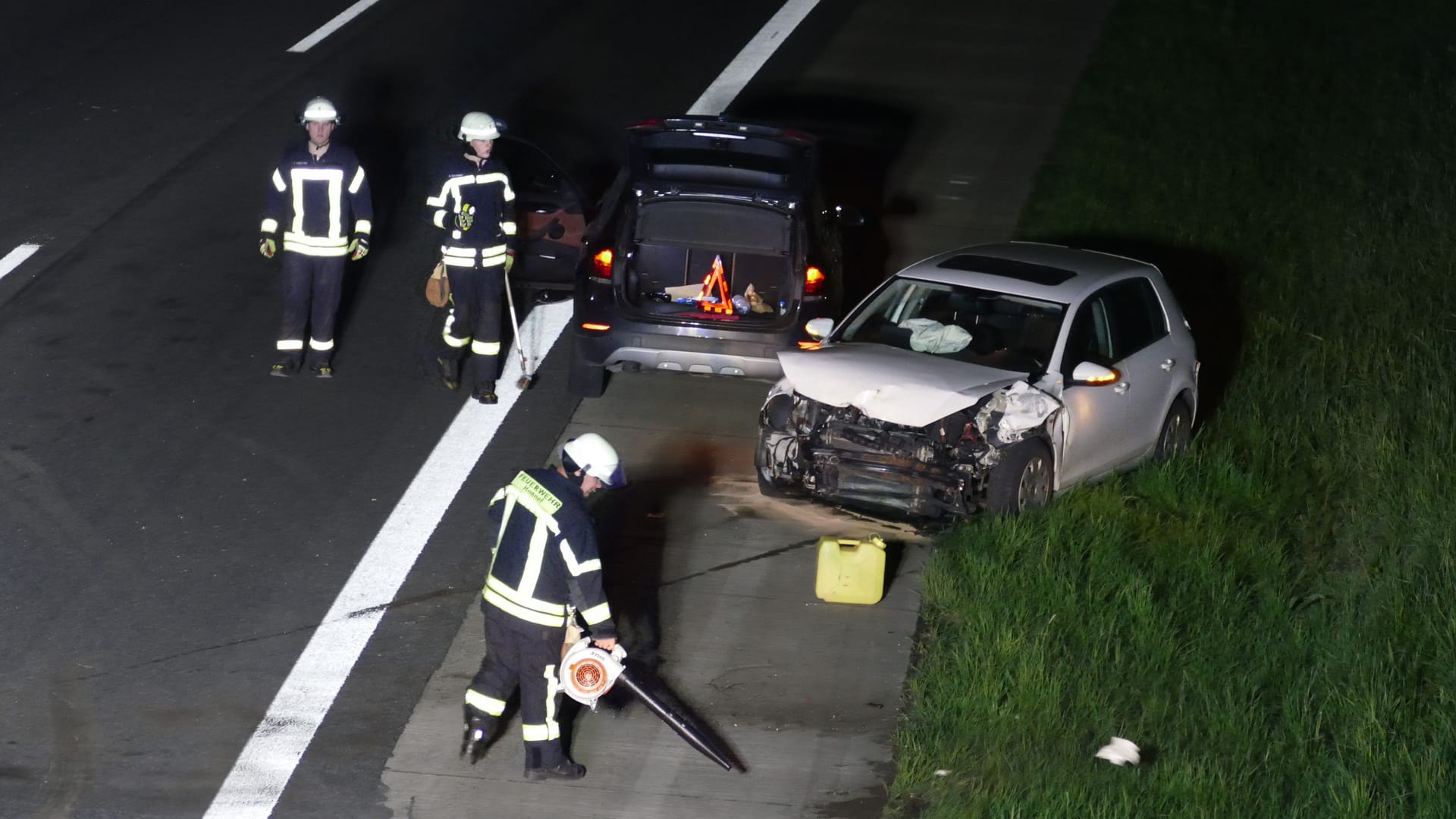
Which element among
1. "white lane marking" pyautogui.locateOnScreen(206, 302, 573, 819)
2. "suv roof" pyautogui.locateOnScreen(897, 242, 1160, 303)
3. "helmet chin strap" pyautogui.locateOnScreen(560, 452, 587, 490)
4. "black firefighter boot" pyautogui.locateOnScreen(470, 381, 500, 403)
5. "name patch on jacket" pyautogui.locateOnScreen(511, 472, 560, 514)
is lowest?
"white lane marking" pyautogui.locateOnScreen(206, 302, 573, 819)

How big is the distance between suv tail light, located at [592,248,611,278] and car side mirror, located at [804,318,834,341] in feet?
5.23

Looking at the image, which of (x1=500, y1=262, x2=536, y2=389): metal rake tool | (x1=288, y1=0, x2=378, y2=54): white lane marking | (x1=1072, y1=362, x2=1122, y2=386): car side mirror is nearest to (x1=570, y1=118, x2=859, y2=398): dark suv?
(x1=500, y1=262, x2=536, y2=389): metal rake tool

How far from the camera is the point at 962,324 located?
12.1 meters

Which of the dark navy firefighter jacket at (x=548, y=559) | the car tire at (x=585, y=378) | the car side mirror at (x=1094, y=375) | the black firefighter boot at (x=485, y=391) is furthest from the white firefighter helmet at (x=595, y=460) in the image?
the black firefighter boot at (x=485, y=391)

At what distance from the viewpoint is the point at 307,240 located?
1330 centimetres

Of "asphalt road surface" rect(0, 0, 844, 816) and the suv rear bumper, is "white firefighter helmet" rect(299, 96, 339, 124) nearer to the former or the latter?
"asphalt road surface" rect(0, 0, 844, 816)

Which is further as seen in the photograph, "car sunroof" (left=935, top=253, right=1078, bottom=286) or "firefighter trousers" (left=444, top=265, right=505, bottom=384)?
"firefighter trousers" (left=444, top=265, right=505, bottom=384)

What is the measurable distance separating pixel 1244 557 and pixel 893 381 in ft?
7.96

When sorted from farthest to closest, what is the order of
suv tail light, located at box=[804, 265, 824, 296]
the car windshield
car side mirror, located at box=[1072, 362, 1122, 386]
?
1. suv tail light, located at box=[804, 265, 824, 296]
2. the car windshield
3. car side mirror, located at box=[1072, 362, 1122, 386]

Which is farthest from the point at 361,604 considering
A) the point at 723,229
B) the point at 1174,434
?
the point at 1174,434

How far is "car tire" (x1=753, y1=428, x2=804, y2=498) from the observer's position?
38.2ft

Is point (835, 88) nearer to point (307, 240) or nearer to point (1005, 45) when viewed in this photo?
point (1005, 45)

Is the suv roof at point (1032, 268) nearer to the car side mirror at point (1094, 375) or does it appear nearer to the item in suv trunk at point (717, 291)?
the car side mirror at point (1094, 375)

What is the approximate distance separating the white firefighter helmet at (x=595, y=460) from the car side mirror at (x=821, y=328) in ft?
12.5
